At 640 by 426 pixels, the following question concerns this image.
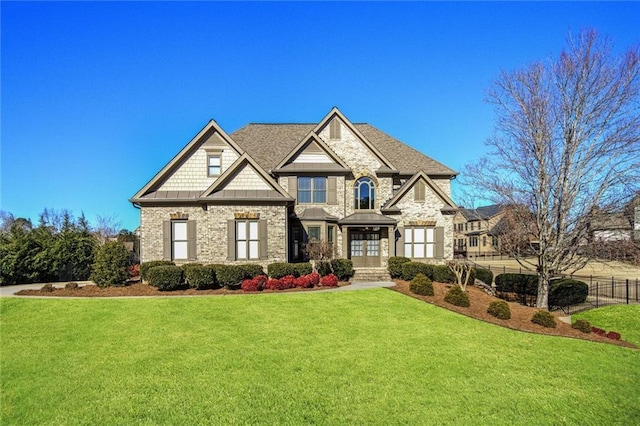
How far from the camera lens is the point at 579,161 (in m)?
17.7

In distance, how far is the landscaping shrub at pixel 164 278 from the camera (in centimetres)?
1627

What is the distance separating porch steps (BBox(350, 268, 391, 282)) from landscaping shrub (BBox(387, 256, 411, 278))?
0.32 metres

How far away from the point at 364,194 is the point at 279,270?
947cm

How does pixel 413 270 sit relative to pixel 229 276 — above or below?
below

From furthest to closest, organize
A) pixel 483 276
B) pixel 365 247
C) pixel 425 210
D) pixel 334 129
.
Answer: pixel 334 129, pixel 365 247, pixel 425 210, pixel 483 276

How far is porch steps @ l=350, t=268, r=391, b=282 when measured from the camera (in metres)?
20.9

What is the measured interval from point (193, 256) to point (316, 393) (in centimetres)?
1484

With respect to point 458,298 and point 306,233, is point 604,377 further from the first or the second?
point 306,233

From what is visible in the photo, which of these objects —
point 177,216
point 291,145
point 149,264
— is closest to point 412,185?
point 291,145

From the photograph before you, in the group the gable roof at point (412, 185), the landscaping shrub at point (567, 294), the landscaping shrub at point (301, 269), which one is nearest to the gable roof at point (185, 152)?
the landscaping shrub at point (301, 269)

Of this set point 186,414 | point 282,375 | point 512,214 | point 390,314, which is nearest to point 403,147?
point 512,214

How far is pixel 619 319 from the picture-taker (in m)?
16.1

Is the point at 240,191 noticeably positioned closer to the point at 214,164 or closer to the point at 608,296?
the point at 214,164

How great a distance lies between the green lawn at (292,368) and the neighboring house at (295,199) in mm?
6292
